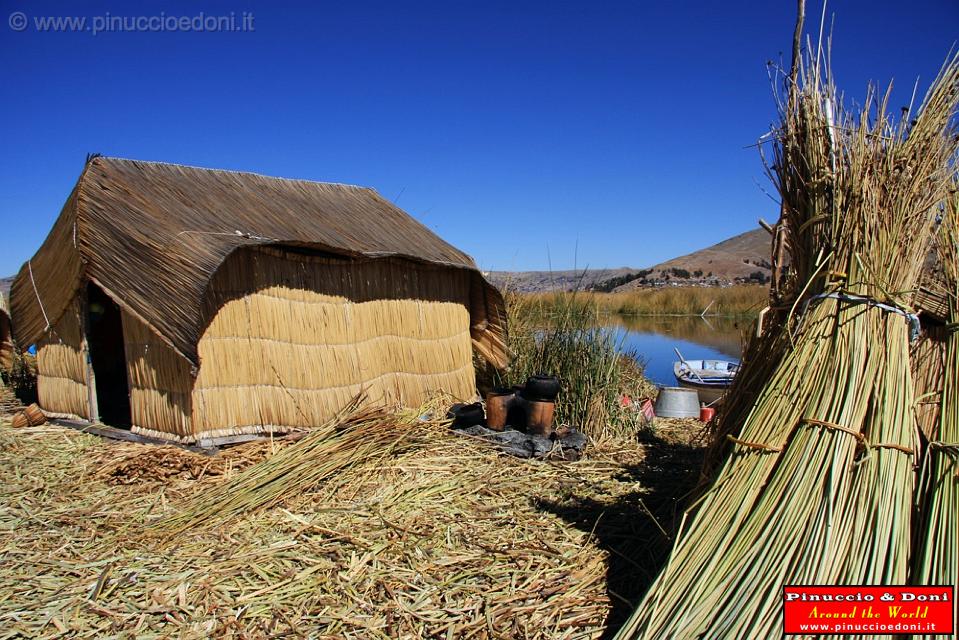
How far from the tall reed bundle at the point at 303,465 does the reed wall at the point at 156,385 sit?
114 centimetres

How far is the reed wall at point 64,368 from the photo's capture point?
6344 millimetres

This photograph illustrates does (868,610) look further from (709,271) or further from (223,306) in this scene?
(709,271)

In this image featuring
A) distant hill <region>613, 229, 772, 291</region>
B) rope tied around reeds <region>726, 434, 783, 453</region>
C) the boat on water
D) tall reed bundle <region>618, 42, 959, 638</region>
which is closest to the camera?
tall reed bundle <region>618, 42, 959, 638</region>

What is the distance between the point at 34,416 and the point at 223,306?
2.54 meters

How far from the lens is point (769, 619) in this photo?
2184 millimetres

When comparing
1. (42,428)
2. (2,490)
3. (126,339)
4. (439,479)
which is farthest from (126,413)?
(439,479)

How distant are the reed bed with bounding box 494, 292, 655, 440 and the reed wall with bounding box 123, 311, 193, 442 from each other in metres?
3.39

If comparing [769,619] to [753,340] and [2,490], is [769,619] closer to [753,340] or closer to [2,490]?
[753,340]

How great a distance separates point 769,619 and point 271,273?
503cm

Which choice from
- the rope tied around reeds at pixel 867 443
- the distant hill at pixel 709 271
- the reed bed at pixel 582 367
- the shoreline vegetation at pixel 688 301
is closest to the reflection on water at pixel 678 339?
the shoreline vegetation at pixel 688 301

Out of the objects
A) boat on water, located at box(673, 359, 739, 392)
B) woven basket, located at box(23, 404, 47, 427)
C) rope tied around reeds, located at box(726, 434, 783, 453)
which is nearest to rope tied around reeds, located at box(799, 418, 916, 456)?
rope tied around reeds, located at box(726, 434, 783, 453)

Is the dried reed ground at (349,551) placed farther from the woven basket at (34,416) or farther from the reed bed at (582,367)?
the woven basket at (34,416)

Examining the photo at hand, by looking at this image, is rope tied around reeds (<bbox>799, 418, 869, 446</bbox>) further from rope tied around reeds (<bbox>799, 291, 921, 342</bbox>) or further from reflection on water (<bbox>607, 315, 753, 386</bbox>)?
reflection on water (<bbox>607, 315, 753, 386</bbox>)

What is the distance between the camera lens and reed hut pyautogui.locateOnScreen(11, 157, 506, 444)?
5516 millimetres
